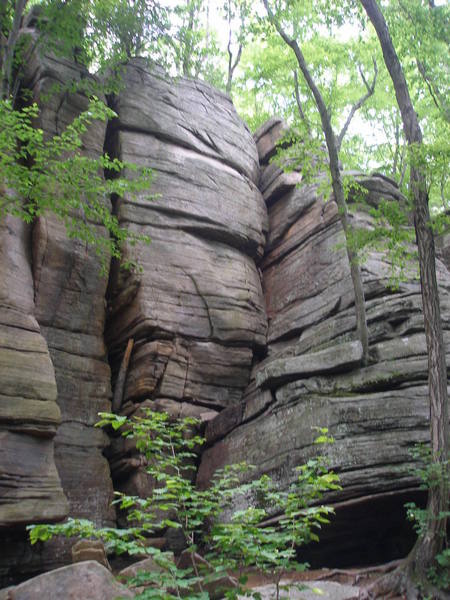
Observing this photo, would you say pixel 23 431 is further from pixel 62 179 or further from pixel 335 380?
pixel 335 380

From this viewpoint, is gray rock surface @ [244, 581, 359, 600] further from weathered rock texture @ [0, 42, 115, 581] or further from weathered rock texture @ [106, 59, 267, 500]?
weathered rock texture @ [106, 59, 267, 500]

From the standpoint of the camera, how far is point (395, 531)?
9586 mm

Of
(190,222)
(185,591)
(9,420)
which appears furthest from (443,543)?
(190,222)

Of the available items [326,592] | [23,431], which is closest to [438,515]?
[326,592]

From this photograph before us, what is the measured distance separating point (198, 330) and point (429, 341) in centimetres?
624

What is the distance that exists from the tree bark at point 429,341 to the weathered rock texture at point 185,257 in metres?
5.84

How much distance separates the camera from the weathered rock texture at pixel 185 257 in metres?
12.8

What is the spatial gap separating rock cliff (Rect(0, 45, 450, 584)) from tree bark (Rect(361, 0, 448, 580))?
3.81ft

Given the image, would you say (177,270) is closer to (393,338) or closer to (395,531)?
(393,338)

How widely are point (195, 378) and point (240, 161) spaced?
26.2 ft

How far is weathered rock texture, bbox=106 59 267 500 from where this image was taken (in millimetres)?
12781

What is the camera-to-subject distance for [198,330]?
43.8 feet

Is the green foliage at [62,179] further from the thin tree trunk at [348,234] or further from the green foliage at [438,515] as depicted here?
the green foliage at [438,515]

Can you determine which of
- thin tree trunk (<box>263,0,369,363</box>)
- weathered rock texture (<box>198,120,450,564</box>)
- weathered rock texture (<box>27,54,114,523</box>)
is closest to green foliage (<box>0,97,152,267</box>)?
weathered rock texture (<box>27,54,114,523</box>)
